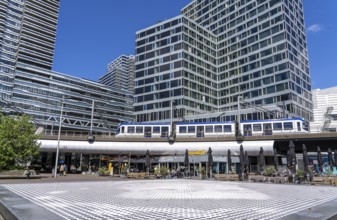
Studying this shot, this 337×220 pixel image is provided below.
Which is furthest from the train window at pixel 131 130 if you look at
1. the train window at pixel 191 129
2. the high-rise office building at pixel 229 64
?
the high-rise office building at pixel 229 64

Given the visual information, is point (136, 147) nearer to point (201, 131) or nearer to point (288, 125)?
point (201, 131)

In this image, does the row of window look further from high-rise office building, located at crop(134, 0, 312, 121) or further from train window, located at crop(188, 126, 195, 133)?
high-rise office building, located at crop(134, 0, 312, 121)

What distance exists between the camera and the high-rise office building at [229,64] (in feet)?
263

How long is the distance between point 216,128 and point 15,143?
3035cm

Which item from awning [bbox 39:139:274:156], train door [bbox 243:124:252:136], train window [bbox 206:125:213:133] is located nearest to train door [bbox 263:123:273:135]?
train door [bbox 243:124:252:136]

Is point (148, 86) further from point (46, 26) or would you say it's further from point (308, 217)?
point (308, 217)

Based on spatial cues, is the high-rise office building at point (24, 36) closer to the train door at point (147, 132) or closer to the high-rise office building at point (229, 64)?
the high-rise office building at point (229, 64)

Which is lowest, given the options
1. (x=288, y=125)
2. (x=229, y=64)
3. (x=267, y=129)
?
(x=267, y=129)

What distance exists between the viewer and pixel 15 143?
28.5 m

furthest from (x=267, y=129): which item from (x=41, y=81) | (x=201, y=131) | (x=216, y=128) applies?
(x=41, y=81)

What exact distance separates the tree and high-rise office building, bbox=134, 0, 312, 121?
4940 centimetres

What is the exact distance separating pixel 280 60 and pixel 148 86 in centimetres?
4049

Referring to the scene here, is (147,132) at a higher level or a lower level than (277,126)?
lower

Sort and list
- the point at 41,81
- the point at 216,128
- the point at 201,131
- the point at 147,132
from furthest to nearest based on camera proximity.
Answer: the point at 41,81 < the point at 147,132 < the point at 201,131 < the point at 216,128
